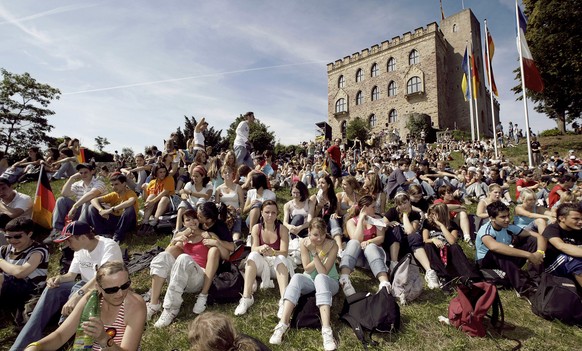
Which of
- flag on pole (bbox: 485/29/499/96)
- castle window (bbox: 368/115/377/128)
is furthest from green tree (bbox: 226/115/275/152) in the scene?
flag on pole (bbox: 485/29/499/96)

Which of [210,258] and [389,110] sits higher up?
[389,110]

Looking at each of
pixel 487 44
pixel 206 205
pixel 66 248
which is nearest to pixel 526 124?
pixel 487 44

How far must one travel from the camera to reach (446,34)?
39.9 meters

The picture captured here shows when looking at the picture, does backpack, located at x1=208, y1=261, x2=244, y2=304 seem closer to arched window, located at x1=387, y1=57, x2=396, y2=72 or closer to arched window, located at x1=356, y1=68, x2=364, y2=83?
arched window, located at x1=387, y1=57, x2=396, y2=72

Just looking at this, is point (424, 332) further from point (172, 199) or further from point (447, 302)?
point (172, 199)

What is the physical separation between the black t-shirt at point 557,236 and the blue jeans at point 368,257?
2.19 m

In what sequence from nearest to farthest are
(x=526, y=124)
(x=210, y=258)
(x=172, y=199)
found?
1. (x=210, y=258)
2. (x=172, y=199)
3. (x=526, y=124)

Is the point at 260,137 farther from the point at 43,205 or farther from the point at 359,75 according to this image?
the point at 43,205

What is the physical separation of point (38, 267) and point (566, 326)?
6.29 metres

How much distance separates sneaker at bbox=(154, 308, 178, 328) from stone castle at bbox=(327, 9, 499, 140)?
35640 mm

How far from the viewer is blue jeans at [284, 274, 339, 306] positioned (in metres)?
3.44

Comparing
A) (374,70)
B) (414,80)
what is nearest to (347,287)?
(414,80)

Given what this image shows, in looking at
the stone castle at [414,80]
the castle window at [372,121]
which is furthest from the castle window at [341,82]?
the castle window at [372,121]

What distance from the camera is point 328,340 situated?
3154mm
